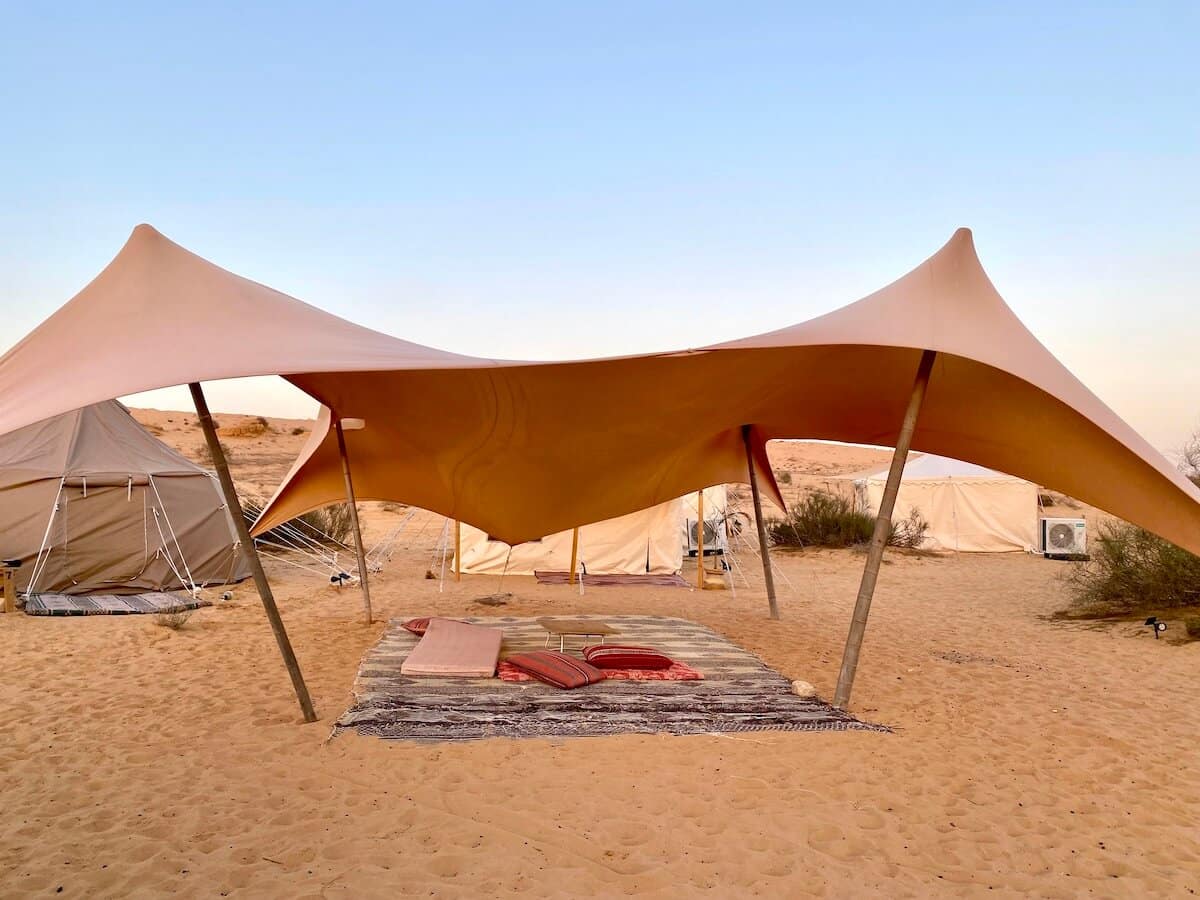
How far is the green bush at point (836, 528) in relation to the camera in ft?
49.1

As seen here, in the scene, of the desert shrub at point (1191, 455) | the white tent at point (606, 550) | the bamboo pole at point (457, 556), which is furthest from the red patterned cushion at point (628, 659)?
the desert shrub at point (1191, 455)

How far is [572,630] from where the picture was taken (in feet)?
20.2

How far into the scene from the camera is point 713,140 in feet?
33.7

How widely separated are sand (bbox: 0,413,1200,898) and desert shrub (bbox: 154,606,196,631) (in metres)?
0.73

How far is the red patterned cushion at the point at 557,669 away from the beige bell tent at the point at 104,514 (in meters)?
5.51

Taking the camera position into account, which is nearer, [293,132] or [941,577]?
[293,132]

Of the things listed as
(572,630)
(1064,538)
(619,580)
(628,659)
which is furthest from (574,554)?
(1064,538)

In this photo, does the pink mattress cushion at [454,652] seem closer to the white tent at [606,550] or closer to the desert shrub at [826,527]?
the white tent at [606,550]

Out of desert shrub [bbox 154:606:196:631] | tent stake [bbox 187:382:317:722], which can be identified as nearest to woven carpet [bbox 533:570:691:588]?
desert shrub [bbox 154:606:196:631]

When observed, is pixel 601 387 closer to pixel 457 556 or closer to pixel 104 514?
pixel 457 556

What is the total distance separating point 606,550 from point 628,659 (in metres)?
5.98

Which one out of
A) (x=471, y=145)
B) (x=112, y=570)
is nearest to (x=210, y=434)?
(x=112, y=570)

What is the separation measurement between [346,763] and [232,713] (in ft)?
4.09

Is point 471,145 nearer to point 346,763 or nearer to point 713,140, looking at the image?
point 713,140
